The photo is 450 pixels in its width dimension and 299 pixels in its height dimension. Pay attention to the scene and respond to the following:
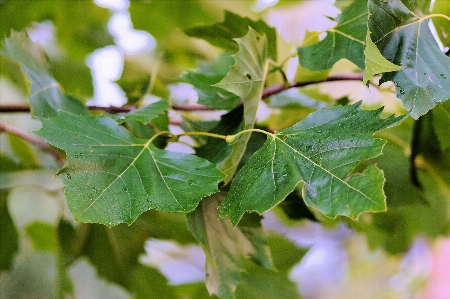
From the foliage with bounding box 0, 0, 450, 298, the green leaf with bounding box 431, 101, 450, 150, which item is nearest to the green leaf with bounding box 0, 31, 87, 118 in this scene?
the foliage with bounding box 0, 0, 450, 298

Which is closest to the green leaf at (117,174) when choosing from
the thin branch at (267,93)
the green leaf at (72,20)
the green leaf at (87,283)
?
the thin branch at (267,93)

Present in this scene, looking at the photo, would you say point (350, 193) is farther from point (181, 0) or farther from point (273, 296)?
point (181, 0)

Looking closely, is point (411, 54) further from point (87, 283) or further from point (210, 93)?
point (87, 283)

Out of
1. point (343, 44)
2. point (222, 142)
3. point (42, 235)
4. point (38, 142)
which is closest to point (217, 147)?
point (222, 142)

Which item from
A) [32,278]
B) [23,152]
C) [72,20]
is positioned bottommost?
[32,278]

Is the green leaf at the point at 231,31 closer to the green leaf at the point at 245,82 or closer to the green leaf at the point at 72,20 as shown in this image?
the green leaf at the point at 245,82

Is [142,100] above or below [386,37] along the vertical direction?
below

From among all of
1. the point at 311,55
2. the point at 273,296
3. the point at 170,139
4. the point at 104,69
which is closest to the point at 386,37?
the point at 311,55
